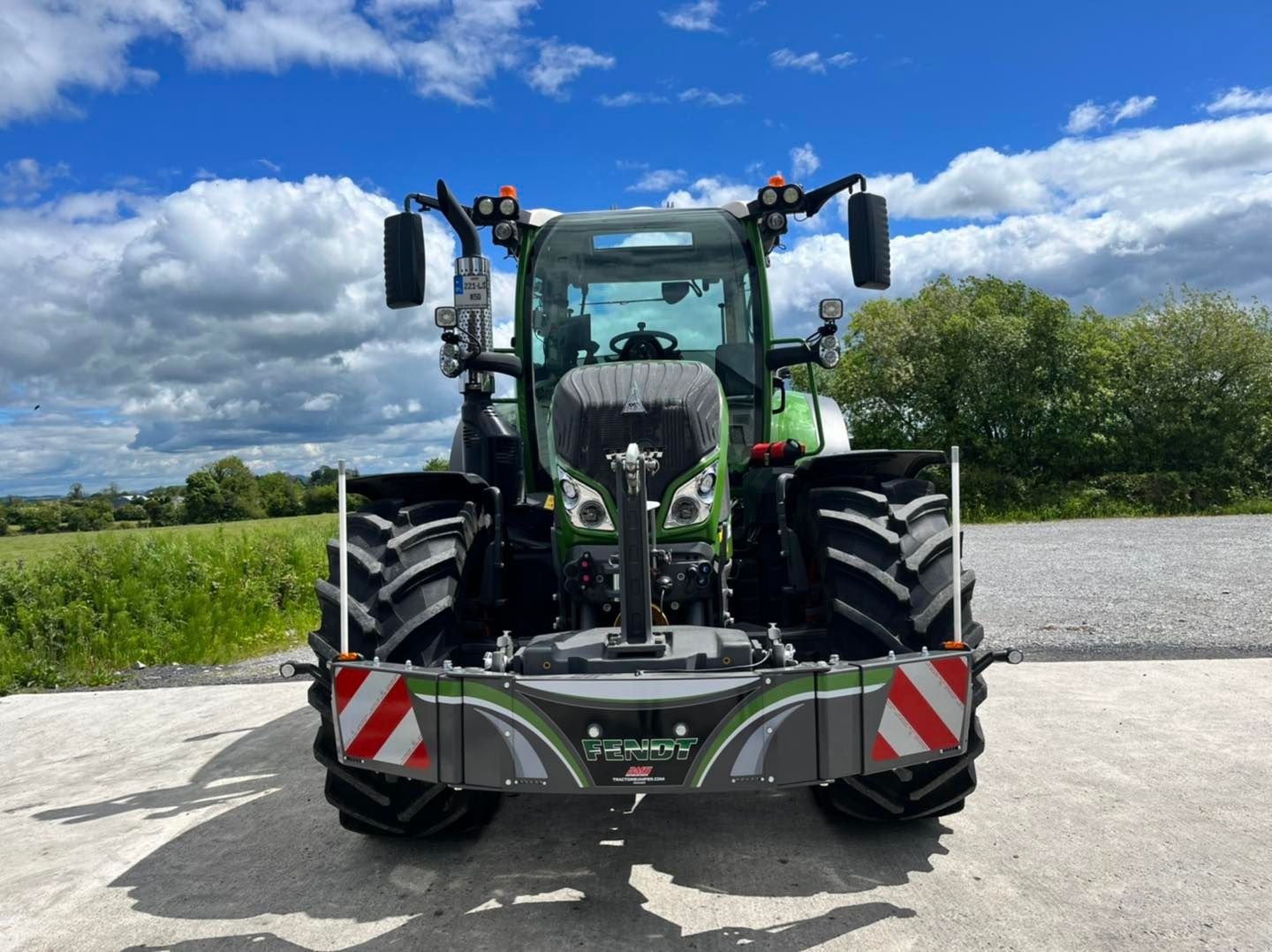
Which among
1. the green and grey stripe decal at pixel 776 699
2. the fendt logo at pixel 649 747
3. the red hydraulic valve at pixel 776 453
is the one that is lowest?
the fendt logo at pixel 649 747

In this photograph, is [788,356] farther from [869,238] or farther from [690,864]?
[690,864]

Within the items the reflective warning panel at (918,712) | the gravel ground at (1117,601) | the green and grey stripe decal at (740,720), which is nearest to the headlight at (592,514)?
the green and grey stripe decal at (740,720)

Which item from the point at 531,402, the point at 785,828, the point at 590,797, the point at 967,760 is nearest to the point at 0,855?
the point at 590,797

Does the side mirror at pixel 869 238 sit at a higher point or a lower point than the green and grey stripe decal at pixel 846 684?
higher

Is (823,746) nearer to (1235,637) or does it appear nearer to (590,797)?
(590,797)

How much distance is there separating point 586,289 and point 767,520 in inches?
58.1

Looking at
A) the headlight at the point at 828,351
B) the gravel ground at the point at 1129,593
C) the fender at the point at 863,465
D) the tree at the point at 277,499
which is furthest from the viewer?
the tree at the point at 277,499

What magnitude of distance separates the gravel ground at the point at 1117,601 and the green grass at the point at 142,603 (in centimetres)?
55

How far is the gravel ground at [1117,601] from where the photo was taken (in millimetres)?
7277

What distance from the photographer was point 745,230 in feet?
14.9

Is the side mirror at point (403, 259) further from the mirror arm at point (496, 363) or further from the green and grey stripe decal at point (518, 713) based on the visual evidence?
the green and grey stripe decal at point (518, 713)

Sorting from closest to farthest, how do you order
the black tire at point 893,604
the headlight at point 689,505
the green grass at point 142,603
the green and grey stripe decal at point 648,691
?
the green and grey stripe decal at point 648,691 < the black tire at point 893,604 < the headlight at point 689,505 < the green grass at point 142,603

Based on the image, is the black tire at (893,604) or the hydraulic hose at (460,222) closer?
the black tire at (893,604)

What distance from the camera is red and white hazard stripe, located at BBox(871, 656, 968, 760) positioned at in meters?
2.65
